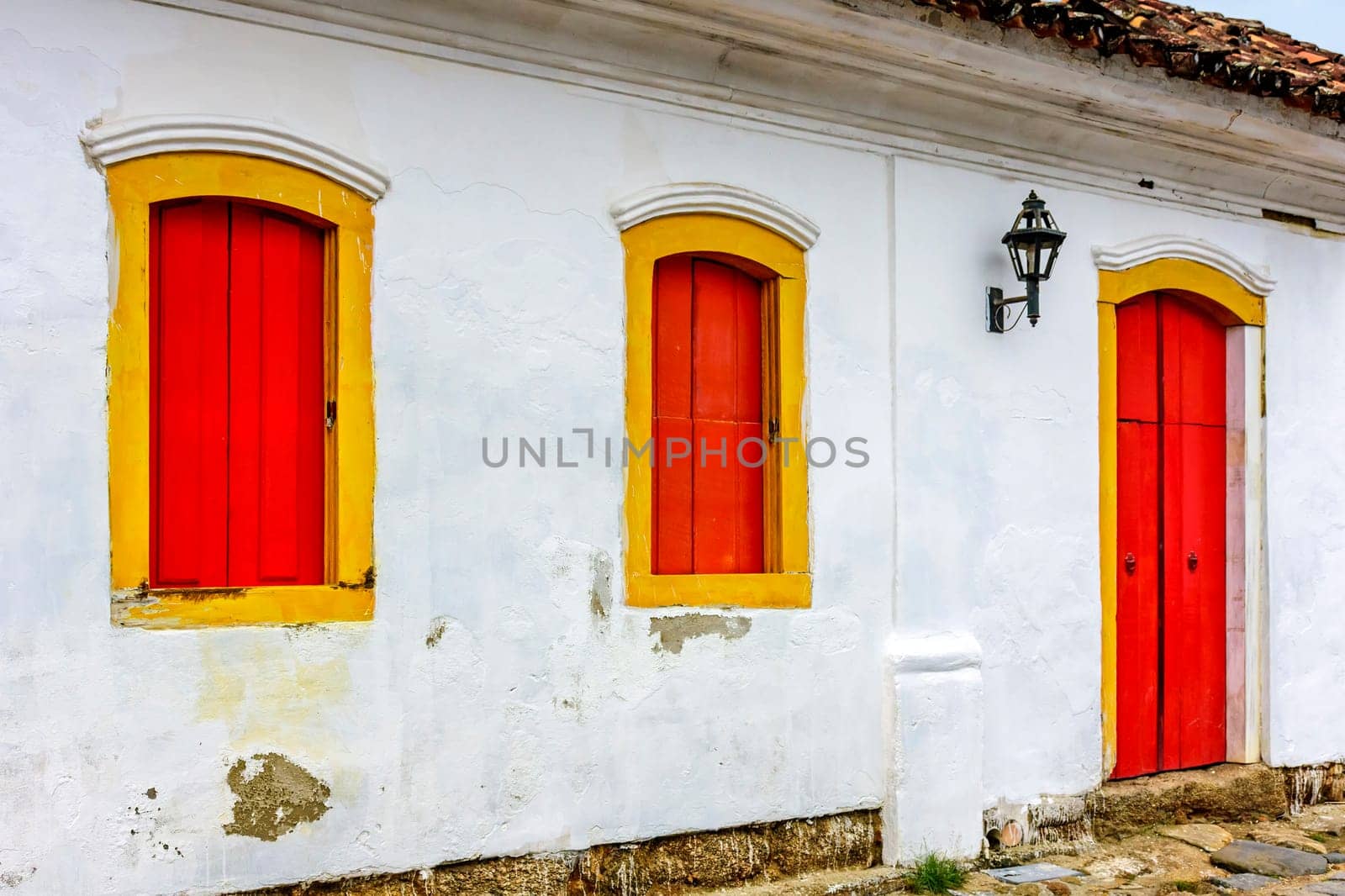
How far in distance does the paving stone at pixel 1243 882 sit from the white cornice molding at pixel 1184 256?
3.15 metres

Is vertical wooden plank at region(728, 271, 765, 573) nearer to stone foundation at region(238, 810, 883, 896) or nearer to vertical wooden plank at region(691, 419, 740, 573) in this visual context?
vertical wooden plank at region(691, 419, 740, 573)

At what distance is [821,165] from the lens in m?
5.70

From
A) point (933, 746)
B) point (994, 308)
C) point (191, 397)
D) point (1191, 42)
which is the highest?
point (1191, 42)

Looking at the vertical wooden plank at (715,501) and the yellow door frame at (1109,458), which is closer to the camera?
the vertical wooden plank at (715,501)


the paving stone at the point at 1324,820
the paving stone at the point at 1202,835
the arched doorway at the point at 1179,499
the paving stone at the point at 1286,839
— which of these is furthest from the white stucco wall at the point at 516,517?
the paving stone at the point at 1324,820

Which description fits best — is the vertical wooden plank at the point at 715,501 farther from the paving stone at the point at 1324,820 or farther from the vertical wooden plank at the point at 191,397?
the paving stone at the point at 1324,820

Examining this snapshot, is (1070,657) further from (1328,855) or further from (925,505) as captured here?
(1328,855)

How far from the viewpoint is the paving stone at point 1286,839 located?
644 centimetres

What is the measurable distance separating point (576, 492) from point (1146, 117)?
3.76m

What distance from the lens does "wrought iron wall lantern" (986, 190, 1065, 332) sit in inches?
234

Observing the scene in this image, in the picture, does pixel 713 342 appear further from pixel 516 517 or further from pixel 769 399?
pixel 516 517

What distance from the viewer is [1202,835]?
21.3 ft

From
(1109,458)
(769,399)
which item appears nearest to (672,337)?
(769,399)

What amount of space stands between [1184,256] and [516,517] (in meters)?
4.27
